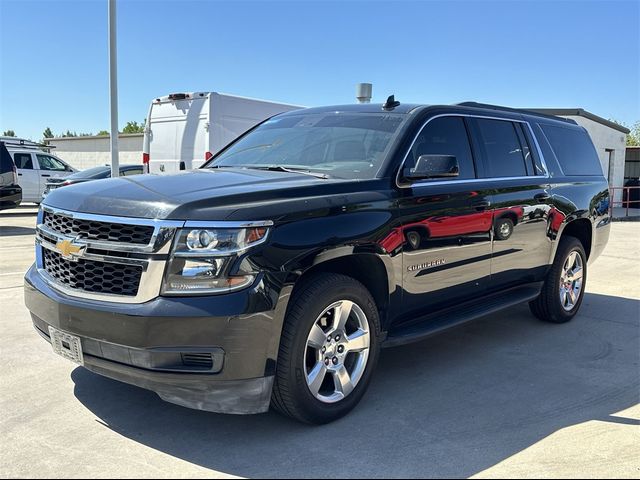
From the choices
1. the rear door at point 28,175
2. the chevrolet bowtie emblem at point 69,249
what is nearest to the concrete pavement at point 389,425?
the chevrolet bowtie emblem at point 69,249

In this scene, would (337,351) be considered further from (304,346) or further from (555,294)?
(555,294)

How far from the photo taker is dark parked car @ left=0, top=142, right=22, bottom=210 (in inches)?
542

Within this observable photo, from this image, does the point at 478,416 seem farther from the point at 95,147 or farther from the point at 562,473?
the point at 95,147

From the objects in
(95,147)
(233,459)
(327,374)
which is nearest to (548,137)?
(327,374)

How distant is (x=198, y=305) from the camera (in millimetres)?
2994

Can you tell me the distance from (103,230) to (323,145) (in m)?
1.91

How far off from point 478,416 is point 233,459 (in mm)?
1592

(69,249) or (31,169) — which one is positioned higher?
(31,169)

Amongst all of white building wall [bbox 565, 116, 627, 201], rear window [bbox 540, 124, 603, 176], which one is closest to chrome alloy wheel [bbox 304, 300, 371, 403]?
rear window [bbox 540, 124, 603, 176]

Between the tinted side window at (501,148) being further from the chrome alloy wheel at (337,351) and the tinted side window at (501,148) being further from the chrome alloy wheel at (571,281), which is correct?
the chrome alloy wheel at (337,351)

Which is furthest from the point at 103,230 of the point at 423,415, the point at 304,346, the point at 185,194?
the point at 423,415

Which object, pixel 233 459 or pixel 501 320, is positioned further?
pixel 501 320

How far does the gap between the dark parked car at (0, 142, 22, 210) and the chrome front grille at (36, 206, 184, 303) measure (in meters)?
11.7

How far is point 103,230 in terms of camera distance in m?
3.24
